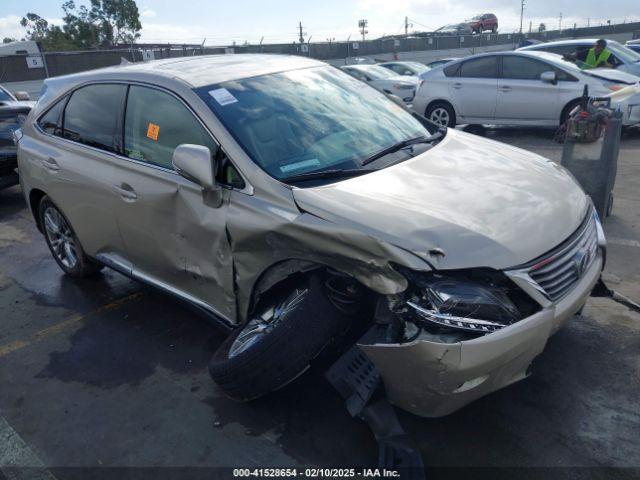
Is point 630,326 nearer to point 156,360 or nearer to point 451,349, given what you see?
point 451,349

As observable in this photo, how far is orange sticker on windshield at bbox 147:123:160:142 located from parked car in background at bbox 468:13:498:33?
42314 mm

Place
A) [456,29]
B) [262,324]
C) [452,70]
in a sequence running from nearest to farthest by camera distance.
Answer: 1. [262,324]
2. [452,70]
3. [456,29]

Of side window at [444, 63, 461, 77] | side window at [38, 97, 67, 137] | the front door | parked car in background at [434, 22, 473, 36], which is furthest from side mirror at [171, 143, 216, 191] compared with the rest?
parked car in background at [434, 22, 473, 36]

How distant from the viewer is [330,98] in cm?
359

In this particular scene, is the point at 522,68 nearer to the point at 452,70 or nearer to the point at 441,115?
the point at 452,70

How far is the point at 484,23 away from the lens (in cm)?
4184

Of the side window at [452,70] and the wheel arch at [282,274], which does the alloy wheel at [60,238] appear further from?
the side window at [452,70]

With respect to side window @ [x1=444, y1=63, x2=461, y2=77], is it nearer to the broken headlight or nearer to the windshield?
the windshield

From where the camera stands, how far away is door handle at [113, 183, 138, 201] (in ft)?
11.5

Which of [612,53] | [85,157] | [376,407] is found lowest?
[376,407]

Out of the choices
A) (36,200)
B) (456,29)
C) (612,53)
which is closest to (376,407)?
(36,200)

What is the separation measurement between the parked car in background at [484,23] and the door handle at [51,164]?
42.0m

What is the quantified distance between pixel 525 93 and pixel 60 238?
8245 mm

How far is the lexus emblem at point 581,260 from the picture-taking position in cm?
266
